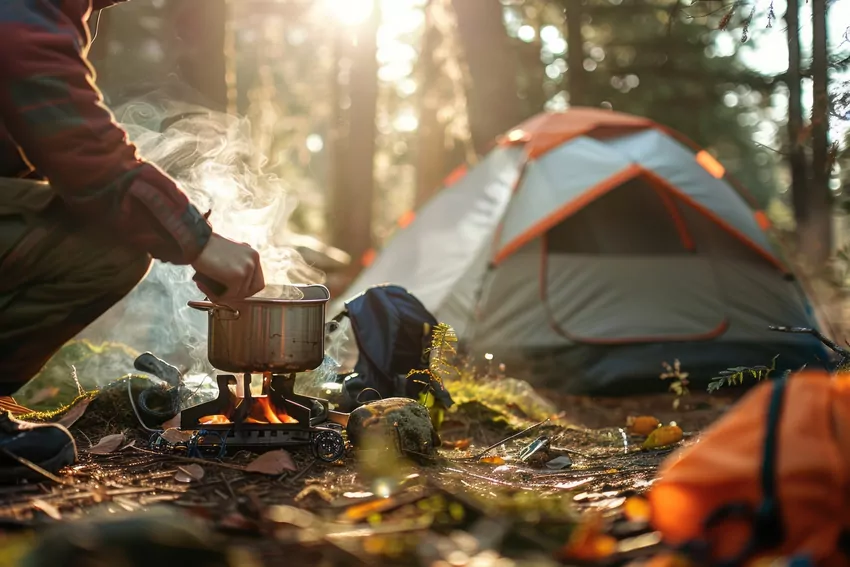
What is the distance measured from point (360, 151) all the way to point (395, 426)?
13.0 meters

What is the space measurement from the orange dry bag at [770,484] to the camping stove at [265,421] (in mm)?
1704

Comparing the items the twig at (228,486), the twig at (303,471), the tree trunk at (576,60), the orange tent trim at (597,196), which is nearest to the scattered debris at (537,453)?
the twig at (303,471)

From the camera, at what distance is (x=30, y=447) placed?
9.79 ft

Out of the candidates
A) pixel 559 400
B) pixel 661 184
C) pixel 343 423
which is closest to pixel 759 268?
pixel 661 184

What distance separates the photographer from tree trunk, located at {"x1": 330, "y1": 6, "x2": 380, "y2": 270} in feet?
52.8

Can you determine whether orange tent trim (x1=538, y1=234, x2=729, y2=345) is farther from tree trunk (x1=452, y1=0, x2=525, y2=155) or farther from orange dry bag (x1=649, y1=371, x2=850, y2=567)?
orange dry bag (x1=649, y1=371, x2=850, y2=567)

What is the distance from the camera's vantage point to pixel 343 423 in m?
4.04

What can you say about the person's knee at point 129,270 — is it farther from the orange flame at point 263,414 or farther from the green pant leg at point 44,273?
the orange flame at point 263,414

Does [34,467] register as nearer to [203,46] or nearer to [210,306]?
[210,306]

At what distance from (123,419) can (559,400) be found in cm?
337

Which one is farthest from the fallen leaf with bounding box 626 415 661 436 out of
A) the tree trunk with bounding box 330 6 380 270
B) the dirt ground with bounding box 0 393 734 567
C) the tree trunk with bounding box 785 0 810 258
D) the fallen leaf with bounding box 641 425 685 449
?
the tree trunk with bounding box 330 6 380 270

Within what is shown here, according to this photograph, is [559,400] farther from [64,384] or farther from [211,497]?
[211,497]

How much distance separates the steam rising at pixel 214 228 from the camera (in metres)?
5.58

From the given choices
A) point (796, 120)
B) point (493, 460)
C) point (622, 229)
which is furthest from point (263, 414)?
point (796, 120)
